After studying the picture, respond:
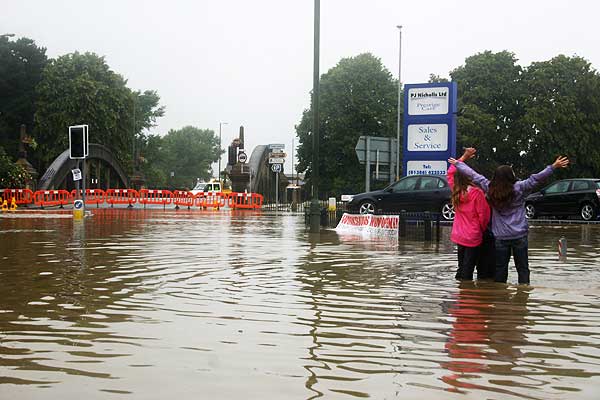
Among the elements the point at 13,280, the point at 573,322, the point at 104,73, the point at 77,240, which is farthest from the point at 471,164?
the point at 104,73

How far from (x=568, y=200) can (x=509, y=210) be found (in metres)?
20.6

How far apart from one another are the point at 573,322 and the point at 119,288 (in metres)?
4.64

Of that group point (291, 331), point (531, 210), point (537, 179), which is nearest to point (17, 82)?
point (531, 210)

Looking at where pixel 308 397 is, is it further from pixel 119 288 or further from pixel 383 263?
pixel 383 263

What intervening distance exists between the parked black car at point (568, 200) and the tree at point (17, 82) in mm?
52561

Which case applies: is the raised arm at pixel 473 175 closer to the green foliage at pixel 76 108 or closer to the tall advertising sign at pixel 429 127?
the tall advertising sign at pixel 429 127

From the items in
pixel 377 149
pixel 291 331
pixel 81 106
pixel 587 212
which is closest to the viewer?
pixel 291 331

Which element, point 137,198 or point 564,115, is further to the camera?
point 564,115

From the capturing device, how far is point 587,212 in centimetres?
2736

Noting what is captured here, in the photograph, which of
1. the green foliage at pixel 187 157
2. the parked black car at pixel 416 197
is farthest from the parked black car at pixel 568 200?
the green foliage at pixel 187 157

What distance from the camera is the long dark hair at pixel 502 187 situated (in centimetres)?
838

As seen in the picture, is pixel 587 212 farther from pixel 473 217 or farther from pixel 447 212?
pixel 473 217

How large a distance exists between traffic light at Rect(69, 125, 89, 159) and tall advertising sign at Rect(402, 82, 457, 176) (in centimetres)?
1184

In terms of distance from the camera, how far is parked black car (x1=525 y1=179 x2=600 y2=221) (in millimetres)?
27172
